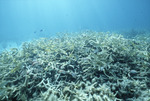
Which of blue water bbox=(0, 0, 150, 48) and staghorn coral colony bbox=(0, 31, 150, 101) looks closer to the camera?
staghorn coral colony bbox=(0, 31, 150, 101)

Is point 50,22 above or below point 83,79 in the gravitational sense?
above

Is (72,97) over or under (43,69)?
under

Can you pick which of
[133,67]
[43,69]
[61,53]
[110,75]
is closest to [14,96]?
[43,69]

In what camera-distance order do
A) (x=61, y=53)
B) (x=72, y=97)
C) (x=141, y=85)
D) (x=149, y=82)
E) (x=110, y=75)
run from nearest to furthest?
(x=72, y=97)
(x=141, y=85)
(x=149, y=82)
(x=110, y=75)
(x=61, y=53)

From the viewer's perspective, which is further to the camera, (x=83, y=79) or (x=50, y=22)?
(x=50, y=22)

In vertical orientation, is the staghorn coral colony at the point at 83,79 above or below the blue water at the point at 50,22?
below

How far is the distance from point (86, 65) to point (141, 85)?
5.67 ft

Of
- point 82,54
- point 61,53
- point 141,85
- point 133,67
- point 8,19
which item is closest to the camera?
point 141,85

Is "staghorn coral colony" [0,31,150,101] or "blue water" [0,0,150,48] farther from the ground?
"blue water" [0,0,150,48]

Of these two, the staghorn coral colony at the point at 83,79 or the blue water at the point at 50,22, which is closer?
the staghorn coral colony at the point at 83,79

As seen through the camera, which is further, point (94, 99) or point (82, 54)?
point (82, 54)

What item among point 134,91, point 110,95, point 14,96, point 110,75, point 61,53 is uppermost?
point 61,53

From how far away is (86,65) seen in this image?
11.1ft

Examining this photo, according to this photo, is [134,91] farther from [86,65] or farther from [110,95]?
[86,65]
